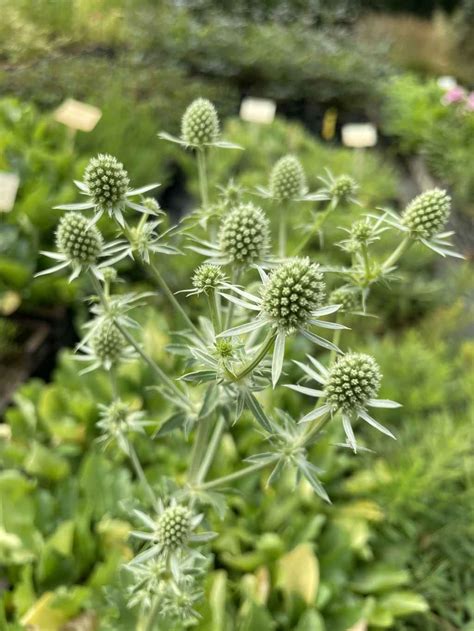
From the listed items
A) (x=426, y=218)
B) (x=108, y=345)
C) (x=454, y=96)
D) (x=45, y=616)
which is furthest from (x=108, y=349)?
(x=454, y=96)

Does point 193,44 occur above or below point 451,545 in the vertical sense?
above

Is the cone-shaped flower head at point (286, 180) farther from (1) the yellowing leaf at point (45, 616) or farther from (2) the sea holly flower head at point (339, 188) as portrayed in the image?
(1) the yellowing leaf at point (45, 616)

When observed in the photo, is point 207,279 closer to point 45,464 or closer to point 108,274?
point 108,274

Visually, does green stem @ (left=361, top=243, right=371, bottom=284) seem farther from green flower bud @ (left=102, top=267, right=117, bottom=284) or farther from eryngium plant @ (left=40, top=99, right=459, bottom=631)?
green flower bud @ (left=102, top=267, right=117, bottom=284)

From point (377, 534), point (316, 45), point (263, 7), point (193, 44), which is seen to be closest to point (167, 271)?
point (377, 534)

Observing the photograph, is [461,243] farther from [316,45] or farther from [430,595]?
[316,45]

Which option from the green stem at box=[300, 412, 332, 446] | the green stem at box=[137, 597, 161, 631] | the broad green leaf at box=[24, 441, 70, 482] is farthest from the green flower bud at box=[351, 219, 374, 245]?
the broad green leaf at box=[24, 441, 70, 482]
